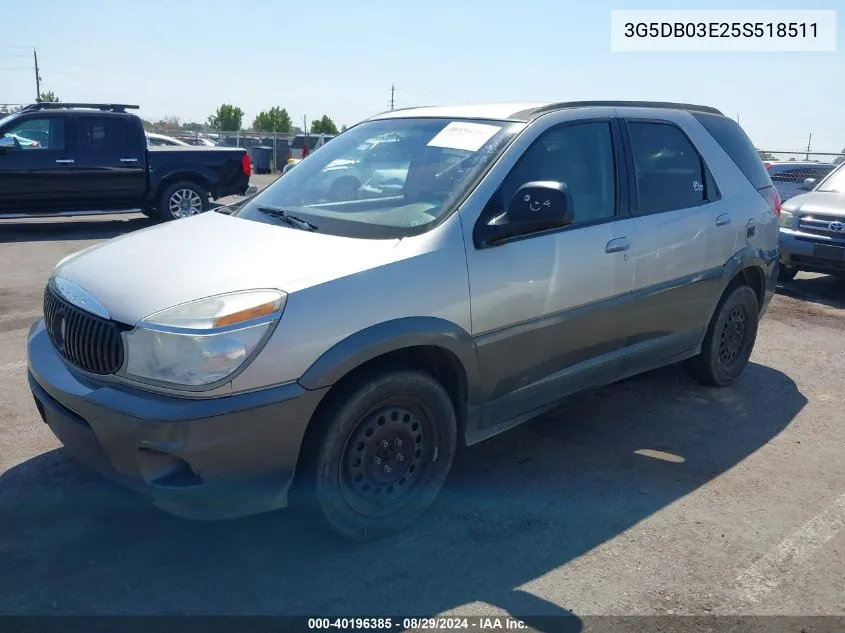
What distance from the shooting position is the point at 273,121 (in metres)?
73.5

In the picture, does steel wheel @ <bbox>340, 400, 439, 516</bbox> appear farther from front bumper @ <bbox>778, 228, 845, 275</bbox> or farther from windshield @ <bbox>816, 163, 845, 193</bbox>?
windshield @ <bbox>816, 163, 845, 193</bbox>

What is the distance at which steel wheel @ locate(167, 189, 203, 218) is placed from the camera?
489 inches

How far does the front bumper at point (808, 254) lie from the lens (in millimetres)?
8719

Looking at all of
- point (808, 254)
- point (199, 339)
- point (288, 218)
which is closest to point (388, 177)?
point (288, 218)

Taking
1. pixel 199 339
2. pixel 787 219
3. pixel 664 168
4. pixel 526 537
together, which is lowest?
pixel 526 537

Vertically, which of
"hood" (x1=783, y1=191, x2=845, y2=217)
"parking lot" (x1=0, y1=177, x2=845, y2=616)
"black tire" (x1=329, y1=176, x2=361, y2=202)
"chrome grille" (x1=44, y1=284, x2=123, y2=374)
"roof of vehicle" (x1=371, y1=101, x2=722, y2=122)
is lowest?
"parking lot" (x1=0, y1=177, x2=845, y2=616)

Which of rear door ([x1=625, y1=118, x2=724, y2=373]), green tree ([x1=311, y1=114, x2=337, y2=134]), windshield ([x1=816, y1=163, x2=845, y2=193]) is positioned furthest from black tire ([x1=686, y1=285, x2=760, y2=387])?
green tree ([x1=311, y1=114, x2=337, y2=134])

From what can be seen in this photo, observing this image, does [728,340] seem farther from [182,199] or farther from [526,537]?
[182,199]

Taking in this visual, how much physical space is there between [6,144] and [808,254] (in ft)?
35.2

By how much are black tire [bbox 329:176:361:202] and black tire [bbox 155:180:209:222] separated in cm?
871

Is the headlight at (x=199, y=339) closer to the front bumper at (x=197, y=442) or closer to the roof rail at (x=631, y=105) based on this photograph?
the front bumper at (x=197, y=442)

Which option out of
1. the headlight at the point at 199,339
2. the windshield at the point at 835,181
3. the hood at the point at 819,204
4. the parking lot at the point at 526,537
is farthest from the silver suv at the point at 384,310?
the windshield at the point at 835,181

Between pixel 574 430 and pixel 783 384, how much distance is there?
2.07m

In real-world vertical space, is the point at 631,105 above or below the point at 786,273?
above
